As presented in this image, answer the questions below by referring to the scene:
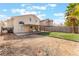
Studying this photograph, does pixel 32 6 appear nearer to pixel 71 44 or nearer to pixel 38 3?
pixel 38 3

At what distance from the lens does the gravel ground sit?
2.05 m

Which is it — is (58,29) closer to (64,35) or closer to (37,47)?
(64,35)

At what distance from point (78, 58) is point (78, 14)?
0.45 meters

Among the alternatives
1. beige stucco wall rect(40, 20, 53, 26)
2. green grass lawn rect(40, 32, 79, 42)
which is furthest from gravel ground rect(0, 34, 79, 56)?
beige stucco wall rect(40, 20, 53, 26)

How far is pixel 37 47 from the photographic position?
2.07 m

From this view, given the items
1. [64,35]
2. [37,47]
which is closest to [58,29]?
[64,35]

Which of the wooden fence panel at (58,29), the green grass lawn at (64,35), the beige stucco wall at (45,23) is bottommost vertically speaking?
the green grass lawn at (64,35)

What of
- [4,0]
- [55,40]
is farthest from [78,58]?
[4,0]

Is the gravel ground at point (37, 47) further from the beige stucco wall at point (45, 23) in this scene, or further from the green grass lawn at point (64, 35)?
Result: the beige stucco wall at point (45, 23)

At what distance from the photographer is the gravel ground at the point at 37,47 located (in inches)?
80.9

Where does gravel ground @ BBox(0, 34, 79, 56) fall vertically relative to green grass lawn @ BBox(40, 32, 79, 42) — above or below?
below

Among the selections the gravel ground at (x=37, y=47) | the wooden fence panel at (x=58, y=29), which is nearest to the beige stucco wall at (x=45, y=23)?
the wooden fence panel at (x=58, y=29)

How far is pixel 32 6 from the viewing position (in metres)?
2.07

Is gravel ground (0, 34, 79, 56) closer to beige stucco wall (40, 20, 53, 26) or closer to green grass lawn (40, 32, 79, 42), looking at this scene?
green grass lawn (40, 32, 79, 42)
